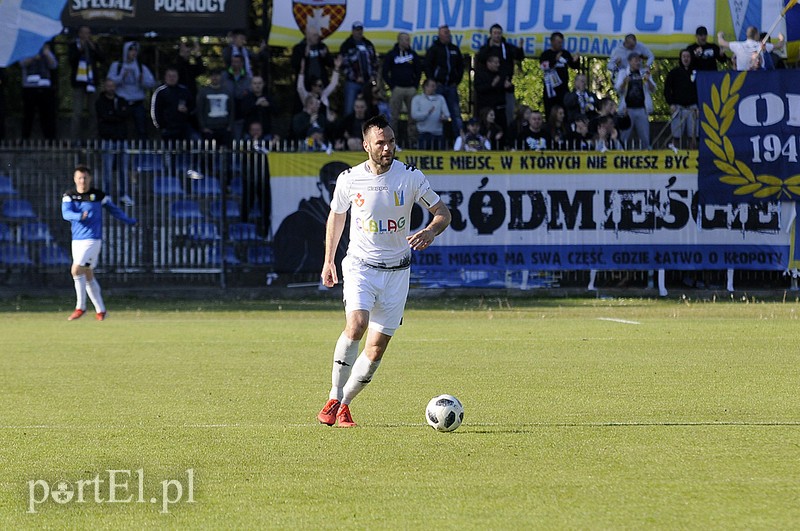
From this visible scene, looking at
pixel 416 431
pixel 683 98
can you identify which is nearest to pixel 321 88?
pixel 683 98

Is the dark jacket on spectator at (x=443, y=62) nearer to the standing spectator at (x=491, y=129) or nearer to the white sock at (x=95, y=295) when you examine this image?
the standing spectator at (x=491, y=129)

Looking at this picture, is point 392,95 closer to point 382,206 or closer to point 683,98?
point 683,98

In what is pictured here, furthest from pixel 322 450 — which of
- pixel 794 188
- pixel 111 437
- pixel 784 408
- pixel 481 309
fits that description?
pixel 794 188

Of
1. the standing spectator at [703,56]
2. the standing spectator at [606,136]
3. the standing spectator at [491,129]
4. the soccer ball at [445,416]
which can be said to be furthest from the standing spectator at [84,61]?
the soccer ball at [445,416]

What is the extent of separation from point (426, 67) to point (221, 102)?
3873mm

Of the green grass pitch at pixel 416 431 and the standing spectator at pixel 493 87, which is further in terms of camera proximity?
the standing spectator at pixel 493 87

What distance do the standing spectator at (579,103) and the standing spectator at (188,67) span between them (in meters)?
6.96

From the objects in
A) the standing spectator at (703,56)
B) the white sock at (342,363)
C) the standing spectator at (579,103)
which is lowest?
the white sock at (342,363)

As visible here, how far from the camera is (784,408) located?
35.4 ft

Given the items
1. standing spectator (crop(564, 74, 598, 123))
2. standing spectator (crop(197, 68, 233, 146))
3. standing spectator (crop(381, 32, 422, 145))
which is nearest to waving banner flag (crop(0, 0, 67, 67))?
standing spectator (crop(197, 68, 233, 146))

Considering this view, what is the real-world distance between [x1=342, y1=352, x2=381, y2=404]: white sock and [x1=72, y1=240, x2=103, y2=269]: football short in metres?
11.8

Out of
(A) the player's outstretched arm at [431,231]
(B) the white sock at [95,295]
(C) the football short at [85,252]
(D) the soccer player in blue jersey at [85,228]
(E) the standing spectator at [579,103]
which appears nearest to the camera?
(A) the player's outstretched arm at [431,231]

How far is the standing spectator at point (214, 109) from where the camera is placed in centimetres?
2545

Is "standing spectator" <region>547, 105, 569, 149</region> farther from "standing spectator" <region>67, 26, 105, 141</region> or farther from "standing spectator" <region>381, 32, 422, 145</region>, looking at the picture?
"standing spectator" <region>67, 26, 105, 141</region>
